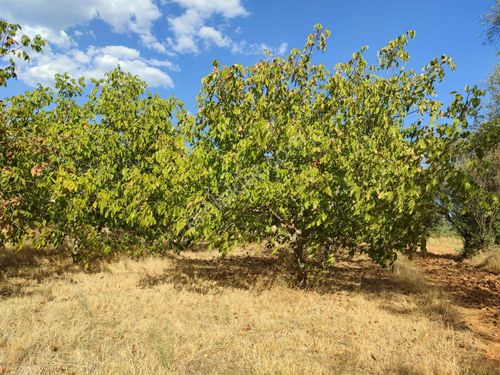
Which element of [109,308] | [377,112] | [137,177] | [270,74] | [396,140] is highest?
[270,74]

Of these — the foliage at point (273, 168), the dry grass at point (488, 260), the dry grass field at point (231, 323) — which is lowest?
the dry grass field at point (231, 323)

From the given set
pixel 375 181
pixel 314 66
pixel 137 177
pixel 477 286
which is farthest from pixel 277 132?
pixel 477 286

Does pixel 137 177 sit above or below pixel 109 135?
below

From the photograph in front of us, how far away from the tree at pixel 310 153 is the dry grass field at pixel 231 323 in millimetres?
1568

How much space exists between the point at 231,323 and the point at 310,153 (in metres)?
4.02

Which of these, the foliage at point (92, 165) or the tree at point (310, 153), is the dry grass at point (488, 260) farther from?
the foliage at point (92, 165)

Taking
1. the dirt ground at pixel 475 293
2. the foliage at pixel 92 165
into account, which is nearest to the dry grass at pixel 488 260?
the dirt ground at pixel 475 293

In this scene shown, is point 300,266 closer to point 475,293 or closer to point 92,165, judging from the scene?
point 475,293

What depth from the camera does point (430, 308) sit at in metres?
10.7

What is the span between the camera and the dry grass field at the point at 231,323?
652 centimetres

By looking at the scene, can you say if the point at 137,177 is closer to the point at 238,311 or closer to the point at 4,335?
the point at 238,311

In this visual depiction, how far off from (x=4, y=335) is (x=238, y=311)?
15.7ft

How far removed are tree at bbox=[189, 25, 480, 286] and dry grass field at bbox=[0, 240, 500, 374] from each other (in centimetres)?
157

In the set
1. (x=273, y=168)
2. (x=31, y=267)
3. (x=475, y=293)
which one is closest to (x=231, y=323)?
(x=273, y=168)
